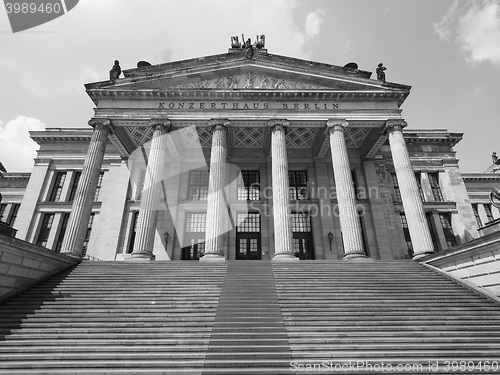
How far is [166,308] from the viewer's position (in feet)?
34.2

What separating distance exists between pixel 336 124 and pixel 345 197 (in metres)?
5.91

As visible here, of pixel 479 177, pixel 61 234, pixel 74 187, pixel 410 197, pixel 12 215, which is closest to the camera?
pixel 410 197

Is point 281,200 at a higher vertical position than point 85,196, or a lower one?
lower

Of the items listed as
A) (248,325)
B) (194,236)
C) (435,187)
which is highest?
(435,187)

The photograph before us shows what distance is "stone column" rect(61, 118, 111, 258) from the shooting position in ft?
57.1

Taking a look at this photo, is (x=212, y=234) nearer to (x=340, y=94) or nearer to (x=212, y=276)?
(x=212, y=276)

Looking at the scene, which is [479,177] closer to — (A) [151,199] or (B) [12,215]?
(A) [151,199]

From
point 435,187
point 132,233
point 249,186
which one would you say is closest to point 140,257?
point 132,233

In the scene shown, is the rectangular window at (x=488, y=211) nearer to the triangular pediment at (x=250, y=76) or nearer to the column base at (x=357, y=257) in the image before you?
the triangular pediment at (x=250, y=76)

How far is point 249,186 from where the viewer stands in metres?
26.9

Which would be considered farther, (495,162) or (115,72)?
(115,72)

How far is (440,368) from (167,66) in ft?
78.3

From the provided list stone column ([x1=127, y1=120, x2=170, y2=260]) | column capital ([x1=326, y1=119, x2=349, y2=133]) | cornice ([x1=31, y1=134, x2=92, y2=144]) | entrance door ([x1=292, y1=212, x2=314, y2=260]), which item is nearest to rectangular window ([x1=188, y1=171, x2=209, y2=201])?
stone column ([x1=127, y1=120, x2=170, y2=260])

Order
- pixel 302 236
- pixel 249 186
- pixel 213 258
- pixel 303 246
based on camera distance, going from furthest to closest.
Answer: pixel 249 186, pixel 302 236, pixel 303 246, pixel 213 258
